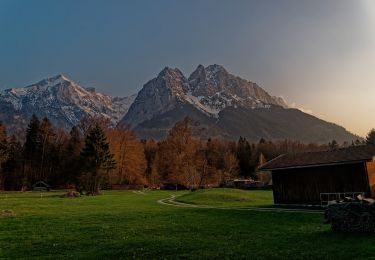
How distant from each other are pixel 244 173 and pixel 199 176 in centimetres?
3388

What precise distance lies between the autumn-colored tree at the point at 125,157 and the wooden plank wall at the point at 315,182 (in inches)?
2414

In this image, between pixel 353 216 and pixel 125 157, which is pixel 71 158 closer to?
pixel 125 157

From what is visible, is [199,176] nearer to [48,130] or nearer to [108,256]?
[48,130]

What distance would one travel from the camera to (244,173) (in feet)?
417

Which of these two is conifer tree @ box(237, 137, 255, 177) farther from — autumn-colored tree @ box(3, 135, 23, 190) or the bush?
the bush

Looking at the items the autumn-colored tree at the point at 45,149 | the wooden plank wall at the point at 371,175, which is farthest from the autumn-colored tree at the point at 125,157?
the wooden plank wall at the point at 371,175

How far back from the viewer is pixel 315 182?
3866cm

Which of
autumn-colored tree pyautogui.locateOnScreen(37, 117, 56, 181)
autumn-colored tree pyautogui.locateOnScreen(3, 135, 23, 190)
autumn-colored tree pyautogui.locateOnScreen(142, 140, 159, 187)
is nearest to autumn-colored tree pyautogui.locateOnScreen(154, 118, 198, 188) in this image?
autumn-colored tree pyautogui.locateOnScreen(142, 140, 159, 187)

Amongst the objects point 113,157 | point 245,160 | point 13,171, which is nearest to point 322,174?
→ point 113,157

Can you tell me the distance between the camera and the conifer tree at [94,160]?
251 ft

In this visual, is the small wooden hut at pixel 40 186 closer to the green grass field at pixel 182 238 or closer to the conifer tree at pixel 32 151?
the conifer tree at pixel 32 151

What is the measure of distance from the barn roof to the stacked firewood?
1632cm

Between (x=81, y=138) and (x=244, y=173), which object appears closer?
(x=81, y=138)

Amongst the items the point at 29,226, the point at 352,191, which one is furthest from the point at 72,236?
the point at 352,191
